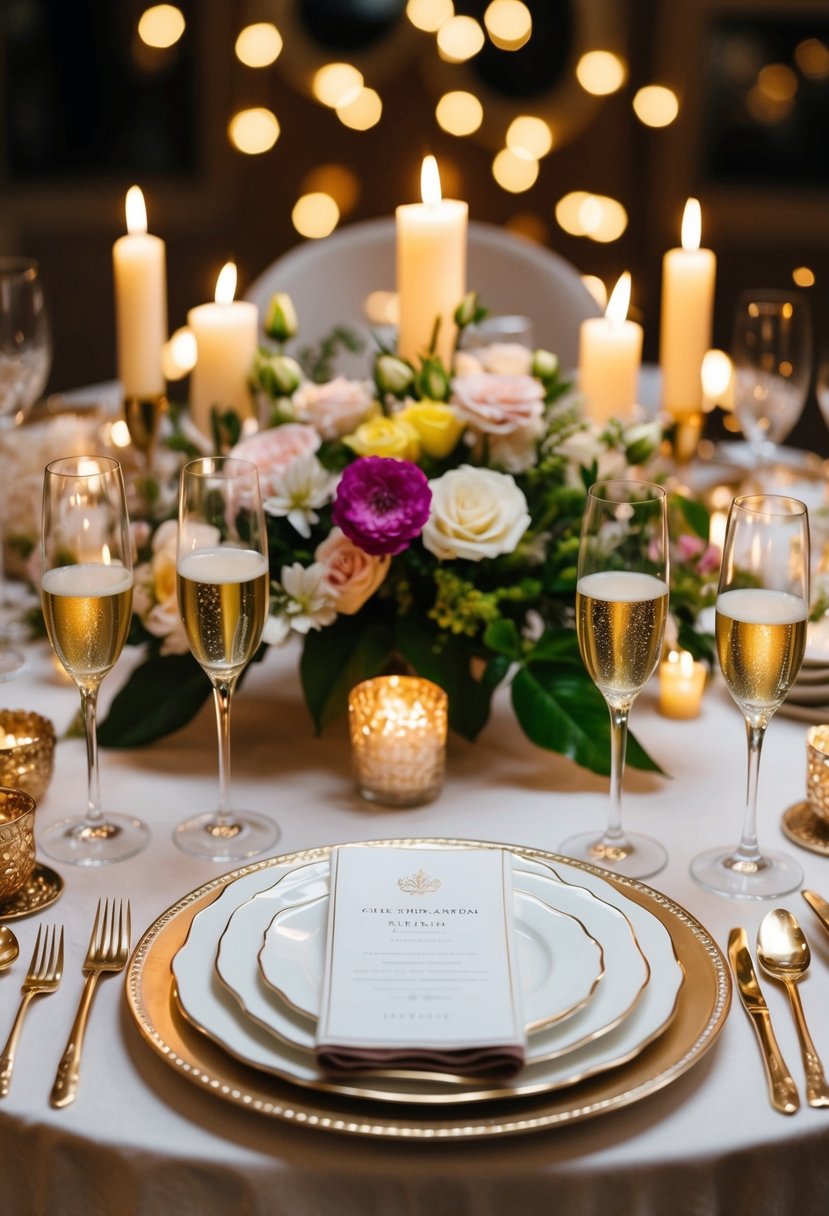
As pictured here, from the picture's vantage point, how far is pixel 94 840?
1188 mm

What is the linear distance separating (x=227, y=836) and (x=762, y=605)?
0.46 meters

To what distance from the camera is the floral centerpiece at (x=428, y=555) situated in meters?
1.26

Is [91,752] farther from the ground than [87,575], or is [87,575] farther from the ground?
[87,575]

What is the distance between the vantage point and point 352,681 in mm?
1319

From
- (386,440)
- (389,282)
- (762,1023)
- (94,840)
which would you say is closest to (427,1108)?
(762,1023)

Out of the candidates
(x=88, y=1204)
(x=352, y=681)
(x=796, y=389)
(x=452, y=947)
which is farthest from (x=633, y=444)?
(x=88, y=1204)

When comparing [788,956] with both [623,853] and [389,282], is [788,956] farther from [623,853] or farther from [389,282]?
[389,282]

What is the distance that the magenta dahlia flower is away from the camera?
4.01 ft

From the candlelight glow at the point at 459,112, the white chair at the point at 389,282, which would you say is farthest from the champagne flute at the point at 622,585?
the candlelight glow at the point at 459,112

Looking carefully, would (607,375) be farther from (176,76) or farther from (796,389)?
(176,76)

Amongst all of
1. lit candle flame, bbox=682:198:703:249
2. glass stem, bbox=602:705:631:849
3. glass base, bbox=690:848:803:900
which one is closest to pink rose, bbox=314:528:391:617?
glass stem, bbox=602:705:631:849

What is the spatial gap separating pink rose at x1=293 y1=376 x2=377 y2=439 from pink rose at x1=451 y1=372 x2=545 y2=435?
0.31ft

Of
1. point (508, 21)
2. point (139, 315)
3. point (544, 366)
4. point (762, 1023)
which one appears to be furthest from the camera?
point (508, 21)

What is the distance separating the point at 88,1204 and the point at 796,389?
1.36m
